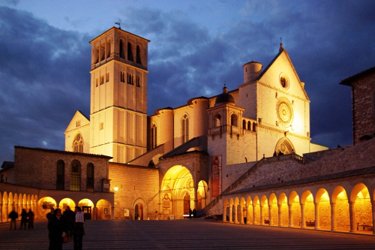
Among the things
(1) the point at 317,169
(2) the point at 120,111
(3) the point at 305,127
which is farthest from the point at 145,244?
(2) the point at 120,111

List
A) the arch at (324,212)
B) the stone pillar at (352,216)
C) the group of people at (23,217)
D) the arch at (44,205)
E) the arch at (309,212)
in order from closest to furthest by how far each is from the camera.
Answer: the stone pillar at (352,216) → the group of people at (23,217) → the arch at (324,212) → the arch at (309,212) → the arch at (44,205)

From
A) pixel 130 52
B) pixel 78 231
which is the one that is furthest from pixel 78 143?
pixel 78 231

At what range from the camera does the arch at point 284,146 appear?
5809 cm

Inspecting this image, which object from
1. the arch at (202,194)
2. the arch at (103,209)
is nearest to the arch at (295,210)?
the arch at (202,194)

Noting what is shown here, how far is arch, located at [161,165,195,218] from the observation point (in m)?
59.5

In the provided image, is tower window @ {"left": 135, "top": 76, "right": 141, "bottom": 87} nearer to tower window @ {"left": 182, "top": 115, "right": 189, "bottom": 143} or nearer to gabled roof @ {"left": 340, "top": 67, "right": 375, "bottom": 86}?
tower window @ {"left": 182, "top": 115, "right": 189, "bottom": 143}

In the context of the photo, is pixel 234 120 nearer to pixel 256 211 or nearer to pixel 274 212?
pixel 256 211

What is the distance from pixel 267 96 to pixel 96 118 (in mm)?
26110

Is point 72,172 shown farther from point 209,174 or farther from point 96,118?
point 96,118

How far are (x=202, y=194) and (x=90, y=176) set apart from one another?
12399mm

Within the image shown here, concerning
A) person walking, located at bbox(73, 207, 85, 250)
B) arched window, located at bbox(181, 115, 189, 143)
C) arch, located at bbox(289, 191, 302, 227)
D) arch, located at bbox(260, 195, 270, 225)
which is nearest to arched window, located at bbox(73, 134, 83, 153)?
arched window, located at bbox(181, 115, 189, 143)

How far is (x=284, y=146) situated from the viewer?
59.2 meters

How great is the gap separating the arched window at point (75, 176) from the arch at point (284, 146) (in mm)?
22190

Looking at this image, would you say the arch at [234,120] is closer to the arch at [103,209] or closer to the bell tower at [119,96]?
the arch at [103,209]
